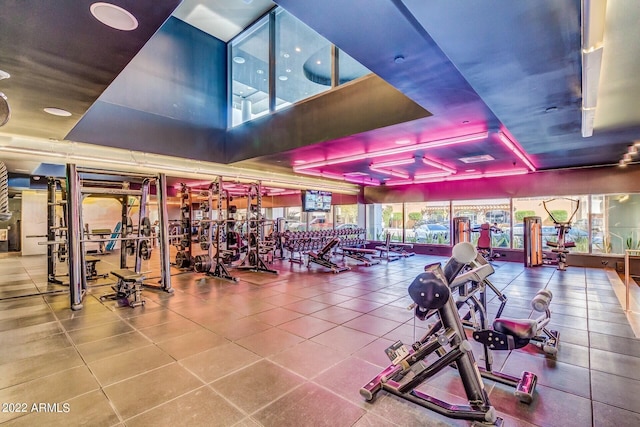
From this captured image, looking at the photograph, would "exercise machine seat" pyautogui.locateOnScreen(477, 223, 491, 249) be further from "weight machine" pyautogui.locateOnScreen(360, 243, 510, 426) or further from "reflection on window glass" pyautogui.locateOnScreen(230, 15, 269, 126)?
"weight machine" pyautogui.locateOnScreen(360, 243, 510, 426)

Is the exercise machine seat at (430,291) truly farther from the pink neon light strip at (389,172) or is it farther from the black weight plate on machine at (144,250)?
the pink neon light strip at (389,172)

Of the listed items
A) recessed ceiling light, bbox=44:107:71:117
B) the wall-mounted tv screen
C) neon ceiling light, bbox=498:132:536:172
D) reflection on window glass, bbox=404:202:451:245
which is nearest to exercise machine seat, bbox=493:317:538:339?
neon ceiling light, bbox=498:132:536:172

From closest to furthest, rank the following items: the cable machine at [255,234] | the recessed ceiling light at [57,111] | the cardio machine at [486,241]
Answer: the recessed ceiling light at [57,111] < the cable machine at [255,234] < the cardio machine at [486,241]

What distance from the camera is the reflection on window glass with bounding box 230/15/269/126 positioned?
27.5 ft

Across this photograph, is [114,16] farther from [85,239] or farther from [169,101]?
[169,101]

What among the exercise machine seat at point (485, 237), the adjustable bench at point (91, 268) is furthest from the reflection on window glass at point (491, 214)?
the adjustable bench at point (91, 268)

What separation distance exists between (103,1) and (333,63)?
16.2 feet

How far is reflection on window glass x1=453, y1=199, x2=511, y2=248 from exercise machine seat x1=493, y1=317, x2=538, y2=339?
26.8 feet

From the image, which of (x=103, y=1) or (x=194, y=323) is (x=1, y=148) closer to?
(x=194, y=323)

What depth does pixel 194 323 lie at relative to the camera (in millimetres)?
4090

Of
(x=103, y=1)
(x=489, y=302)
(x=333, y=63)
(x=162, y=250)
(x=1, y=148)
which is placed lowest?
(x=489, y=302)

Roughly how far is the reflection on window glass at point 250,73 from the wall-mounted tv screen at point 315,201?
3.61 m

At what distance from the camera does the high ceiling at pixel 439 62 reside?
7.44 feet

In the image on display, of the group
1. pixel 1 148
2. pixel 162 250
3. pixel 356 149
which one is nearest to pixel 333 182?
pixel 356 149
